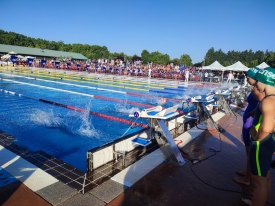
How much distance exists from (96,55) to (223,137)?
5647 centimetres

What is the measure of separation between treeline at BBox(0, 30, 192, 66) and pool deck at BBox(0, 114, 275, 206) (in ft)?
149

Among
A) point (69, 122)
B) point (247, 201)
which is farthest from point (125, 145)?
point (69, 122)

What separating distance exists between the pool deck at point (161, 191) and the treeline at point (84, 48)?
4535 cm

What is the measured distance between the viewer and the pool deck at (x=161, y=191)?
2.37 meters

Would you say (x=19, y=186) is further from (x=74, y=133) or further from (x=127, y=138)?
(x=74, y=133)

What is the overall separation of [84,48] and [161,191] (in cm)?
6159

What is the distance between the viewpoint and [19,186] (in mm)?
2543

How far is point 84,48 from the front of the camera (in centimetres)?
5969

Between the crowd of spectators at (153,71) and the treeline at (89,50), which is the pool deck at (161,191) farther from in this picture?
the treeline at (89,50)

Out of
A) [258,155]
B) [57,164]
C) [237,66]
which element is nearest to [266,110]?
[258,155]

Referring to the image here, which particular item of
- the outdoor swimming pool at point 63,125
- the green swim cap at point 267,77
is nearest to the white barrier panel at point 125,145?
the outdoor swimming pool at point 63,125

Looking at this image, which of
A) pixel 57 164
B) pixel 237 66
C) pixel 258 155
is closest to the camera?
pixel 258 155

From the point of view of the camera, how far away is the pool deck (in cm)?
A: 237

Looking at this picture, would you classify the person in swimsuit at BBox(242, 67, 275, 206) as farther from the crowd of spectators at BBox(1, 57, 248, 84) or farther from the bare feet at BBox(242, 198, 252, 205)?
the crowd of spectators at BBox(1, 57, 248, 84)
